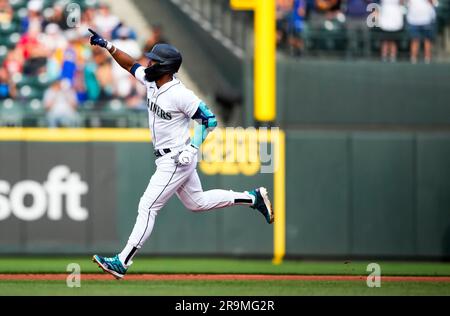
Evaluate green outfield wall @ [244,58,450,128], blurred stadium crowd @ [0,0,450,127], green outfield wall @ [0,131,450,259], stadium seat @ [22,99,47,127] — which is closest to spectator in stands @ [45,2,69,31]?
blurred stadium crowd @ [0,0,450,127]

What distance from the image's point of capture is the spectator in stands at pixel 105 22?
1675 cm

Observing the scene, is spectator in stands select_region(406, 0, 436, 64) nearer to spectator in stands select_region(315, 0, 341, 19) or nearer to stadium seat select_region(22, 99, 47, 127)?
spectator in stands select_region(315, 0, 341, 19)

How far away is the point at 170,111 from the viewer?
392 inches

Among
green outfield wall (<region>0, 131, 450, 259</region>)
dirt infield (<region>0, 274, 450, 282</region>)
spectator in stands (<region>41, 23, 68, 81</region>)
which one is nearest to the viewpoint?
dirt infield (<region>0, 274, 450, 282</region>)

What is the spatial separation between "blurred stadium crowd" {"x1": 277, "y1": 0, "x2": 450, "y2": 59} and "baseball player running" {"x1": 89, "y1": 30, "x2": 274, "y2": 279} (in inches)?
233

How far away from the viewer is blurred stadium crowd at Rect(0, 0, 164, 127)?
1510 cm

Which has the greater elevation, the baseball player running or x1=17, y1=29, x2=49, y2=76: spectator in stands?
x1=17, y1=29, x2=49, y2=76: spectator in stands

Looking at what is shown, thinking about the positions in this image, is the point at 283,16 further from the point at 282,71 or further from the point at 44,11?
the point at 44,11

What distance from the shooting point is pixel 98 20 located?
1692 cm

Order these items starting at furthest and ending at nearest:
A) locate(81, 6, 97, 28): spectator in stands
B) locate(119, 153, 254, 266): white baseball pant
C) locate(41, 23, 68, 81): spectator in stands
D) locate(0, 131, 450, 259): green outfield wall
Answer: locate(81, 6, 97, 28): spectator in stands
locate(41, 23, 68, 81): spectator in stands
locate(0, 131, 450, 259): green outfield wall
locate(119, 153, 254, 266): white baseball pant

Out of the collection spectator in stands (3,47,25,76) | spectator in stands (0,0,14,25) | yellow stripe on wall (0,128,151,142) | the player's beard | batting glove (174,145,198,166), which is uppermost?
spectator in stands (0,0,14,25)

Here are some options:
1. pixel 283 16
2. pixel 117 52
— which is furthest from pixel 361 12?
pixel 117 52

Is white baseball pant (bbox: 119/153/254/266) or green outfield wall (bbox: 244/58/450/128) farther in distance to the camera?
green outfield wall (bbox: 244/58/450/128)
